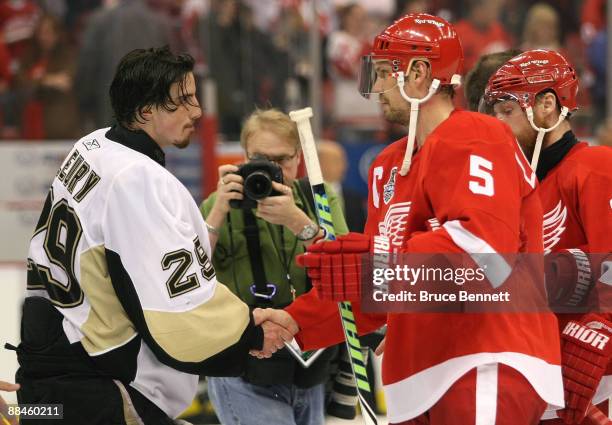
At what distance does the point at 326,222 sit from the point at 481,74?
80 cm

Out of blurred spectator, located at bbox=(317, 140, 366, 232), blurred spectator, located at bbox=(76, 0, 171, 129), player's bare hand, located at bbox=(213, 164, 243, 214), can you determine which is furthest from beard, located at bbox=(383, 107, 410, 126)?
blurred spectator, located at bbox=(76, 0, 171, 129)

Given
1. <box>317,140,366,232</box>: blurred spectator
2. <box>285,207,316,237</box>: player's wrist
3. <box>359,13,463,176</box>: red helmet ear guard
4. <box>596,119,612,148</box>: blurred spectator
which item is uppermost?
<box>359,13,463,176</box>: red helmet ear guard

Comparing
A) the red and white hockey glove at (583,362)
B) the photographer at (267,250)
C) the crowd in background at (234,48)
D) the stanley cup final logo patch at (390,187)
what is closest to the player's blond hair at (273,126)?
the photographer at (267,250)

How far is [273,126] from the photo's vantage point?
131 inches

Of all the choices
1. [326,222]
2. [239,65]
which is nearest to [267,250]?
[326,222]

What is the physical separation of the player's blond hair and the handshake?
67 centimetres

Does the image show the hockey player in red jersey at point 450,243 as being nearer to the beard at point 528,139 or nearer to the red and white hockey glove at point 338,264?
the red and white hockey glove at point 338,264

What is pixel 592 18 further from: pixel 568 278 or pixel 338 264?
pixel 338 264

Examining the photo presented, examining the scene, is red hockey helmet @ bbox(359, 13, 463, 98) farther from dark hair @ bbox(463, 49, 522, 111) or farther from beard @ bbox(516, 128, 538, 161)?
dark hair @ bbox(463, 49, 522, 111)

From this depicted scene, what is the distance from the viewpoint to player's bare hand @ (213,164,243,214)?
314cm

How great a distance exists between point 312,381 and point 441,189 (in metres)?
1.08

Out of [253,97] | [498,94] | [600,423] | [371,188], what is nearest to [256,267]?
[371,188]

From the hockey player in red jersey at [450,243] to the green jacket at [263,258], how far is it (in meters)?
0.66

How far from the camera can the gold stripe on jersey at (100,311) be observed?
2.42 metres
